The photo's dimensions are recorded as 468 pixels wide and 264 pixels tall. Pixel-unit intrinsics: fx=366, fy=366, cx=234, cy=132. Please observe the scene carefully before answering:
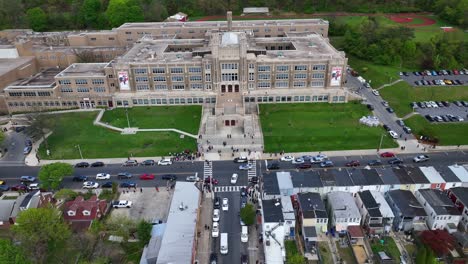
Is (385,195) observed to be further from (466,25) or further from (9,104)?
(466,25)

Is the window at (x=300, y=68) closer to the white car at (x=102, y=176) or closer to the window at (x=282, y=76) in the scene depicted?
the window at (x=282, y=76)

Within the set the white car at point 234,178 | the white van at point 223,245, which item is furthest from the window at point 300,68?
the white van at point 223,245

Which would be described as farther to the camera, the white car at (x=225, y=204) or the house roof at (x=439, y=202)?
the white car at (x=225, y=204)

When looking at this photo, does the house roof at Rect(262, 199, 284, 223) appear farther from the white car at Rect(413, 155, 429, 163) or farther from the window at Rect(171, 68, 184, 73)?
the window at Rect(171, 68, 184, 73)

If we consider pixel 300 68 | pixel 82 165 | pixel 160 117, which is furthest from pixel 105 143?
pixel 300 68

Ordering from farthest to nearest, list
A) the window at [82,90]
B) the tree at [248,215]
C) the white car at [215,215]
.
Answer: the window at [82,90], the white car at [215,215], the tree at [248,215]

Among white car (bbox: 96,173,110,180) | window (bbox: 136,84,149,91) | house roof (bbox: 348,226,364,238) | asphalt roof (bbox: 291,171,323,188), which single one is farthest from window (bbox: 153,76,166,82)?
house roof (bbox: 348,226,364,238)

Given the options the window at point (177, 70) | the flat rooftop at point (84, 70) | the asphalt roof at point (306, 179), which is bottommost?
the asphalt roof at point (306, 179)
